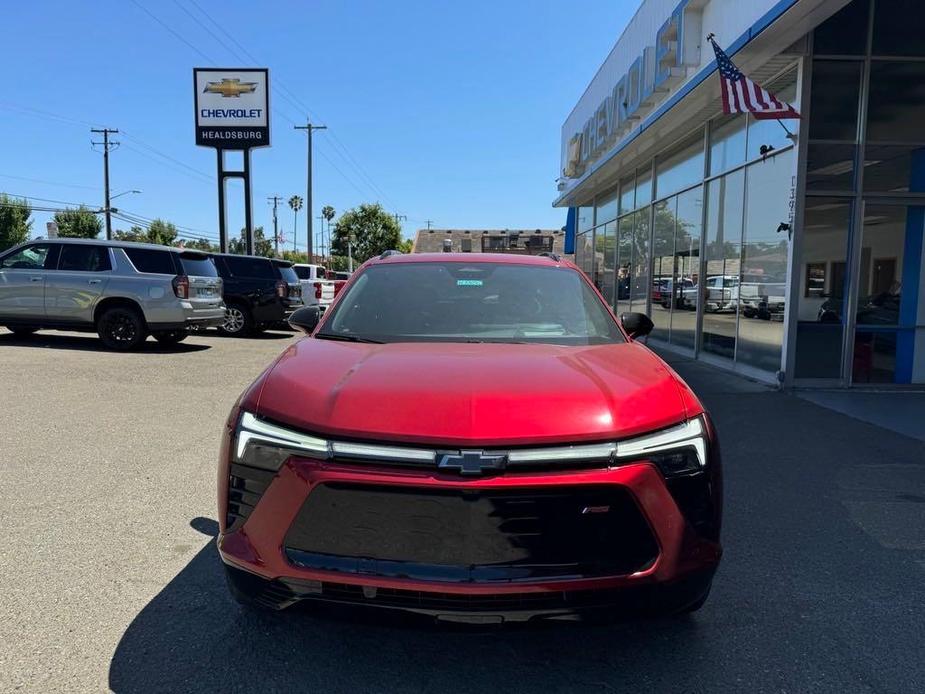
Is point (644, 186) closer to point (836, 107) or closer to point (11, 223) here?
point (836, 107)

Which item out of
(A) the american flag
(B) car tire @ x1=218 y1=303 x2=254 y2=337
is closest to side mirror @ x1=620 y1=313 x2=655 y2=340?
(A) the american flag

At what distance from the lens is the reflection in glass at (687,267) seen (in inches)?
490

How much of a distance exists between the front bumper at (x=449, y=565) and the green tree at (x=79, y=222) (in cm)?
6473

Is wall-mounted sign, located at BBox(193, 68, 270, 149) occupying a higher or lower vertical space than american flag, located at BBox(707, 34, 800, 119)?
higher

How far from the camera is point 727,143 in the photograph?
36.6ft

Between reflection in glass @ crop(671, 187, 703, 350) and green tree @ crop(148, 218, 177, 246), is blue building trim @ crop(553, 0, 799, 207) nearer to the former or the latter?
reflection in glass @ crop(671, 187, 703, 350)

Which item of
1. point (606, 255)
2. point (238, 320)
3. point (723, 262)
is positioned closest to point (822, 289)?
point (723, 262)

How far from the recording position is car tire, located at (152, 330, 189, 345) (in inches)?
491

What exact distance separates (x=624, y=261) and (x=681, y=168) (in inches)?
183

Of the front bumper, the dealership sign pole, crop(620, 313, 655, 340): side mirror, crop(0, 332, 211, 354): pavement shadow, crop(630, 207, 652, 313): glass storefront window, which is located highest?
the dealership sign pole

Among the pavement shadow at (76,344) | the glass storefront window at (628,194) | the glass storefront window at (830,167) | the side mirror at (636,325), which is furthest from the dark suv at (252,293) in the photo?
the side mirror at (636,325)

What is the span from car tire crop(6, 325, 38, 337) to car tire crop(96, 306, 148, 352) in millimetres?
1549

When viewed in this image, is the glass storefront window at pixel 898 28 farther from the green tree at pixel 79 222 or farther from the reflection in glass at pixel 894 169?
the green tree at pixel 79 222

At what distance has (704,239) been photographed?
39.4 ft
